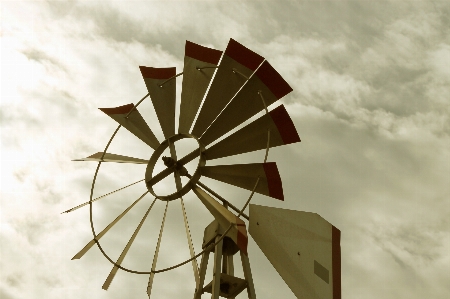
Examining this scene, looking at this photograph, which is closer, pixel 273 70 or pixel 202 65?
pixel 273 70

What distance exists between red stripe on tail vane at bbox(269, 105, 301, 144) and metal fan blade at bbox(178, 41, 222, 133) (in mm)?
937

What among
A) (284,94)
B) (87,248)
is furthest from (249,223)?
(87,248)

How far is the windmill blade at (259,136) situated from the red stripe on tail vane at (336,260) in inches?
46.9

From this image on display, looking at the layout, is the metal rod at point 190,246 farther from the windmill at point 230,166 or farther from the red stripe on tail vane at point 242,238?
the red stripe on tail vane at point 242,238

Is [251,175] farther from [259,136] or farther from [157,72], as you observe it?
[157,72]

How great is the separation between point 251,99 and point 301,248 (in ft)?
5.76

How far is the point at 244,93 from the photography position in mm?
5668

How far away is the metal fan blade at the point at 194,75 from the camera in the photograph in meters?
5.85

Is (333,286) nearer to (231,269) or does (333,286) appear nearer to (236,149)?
(231,269)

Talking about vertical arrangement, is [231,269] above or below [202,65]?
below

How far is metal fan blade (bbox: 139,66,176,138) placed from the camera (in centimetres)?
609

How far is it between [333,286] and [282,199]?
3.74 ft

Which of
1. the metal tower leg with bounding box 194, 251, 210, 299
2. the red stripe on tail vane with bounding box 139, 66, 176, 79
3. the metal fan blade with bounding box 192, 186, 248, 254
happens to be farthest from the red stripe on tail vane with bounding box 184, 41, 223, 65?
the metal tower leg with bounding box 194, 251, 210, 299

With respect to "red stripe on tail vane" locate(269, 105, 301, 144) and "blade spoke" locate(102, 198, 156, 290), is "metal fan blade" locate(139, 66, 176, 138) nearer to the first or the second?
"blade spoke" locate(102, 198, 156, 290)
